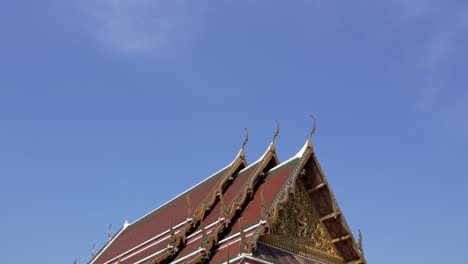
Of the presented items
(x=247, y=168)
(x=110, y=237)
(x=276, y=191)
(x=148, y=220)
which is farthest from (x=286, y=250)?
(x=110, y=237)

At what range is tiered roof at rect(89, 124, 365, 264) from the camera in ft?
36.1

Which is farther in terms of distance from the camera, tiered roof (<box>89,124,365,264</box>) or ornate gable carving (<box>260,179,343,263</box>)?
ornate gable carving (<box>260,179,343,263</box>)

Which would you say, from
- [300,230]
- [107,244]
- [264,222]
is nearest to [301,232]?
[300,230]

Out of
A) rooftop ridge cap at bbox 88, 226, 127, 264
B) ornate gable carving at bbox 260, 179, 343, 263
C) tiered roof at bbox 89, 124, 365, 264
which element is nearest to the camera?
tiered roof at bbox 89, 124, 365, 264

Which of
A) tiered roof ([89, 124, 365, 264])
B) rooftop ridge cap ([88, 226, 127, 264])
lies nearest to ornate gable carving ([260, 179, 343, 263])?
tiered roof ([89, 124, 365, 264])

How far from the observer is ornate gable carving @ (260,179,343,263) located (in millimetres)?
11539

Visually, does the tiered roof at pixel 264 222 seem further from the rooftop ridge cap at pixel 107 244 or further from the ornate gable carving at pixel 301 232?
the rooftop ridge cap at pixel 107 244

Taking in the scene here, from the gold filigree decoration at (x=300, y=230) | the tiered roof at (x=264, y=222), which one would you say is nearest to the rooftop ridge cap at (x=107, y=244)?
the tiered roof at (x=264, y=222)

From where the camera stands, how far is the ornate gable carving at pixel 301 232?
11539 mm

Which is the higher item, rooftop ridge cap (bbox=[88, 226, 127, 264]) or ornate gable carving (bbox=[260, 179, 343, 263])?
rooftop ridge cap (bbox=[88, 226, 127, 264])

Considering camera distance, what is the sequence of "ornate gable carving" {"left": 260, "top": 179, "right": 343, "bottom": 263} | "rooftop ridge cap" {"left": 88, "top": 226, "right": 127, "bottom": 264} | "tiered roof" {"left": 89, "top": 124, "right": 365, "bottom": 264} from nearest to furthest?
"tiered roof" {"left": 89, "top": 124, "right": 365, "bottom": 264}, "ornate gable carving" {"left": 260, "top": 179, "right": 343, "bottom": 263}, "rooftop ridge cap" {"left": 88, "top": 226, "right": 127, "bottom": 264}

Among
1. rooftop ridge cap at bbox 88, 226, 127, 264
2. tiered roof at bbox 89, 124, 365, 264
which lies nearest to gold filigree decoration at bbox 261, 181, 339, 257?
tiered roof at bbox 89, 124, 365, 264

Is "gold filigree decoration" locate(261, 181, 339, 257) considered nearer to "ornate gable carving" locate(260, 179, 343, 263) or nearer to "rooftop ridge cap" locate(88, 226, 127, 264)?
"ornate gable carving" locate(260, 179, 343, 263)

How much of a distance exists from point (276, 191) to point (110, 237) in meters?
9.59
